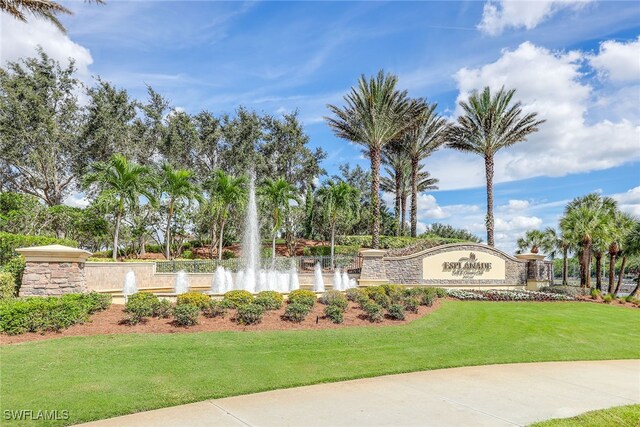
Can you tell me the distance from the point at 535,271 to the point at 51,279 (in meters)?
22.5

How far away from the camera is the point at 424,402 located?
5859 mm

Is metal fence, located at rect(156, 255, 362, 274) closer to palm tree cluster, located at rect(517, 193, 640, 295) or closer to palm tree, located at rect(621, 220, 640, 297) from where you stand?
palm tree cluster, located at rect(517, 193, 640, 295)

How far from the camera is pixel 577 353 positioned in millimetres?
9672

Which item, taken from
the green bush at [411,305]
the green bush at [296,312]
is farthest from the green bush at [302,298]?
the green bush at [411,305]

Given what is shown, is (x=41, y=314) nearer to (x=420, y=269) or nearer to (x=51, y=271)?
(x=51, y=271)

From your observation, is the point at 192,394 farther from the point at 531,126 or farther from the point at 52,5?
the point at 531,126

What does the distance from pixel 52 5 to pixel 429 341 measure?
41.2 ft

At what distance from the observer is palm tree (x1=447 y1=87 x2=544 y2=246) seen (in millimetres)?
28734

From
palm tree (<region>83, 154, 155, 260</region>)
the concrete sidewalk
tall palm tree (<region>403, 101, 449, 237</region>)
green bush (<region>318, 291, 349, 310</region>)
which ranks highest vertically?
tall palm tree (<region>403, 101, 449, 237</region>)

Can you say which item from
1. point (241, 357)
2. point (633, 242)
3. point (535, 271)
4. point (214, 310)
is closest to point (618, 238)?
point (633, 242)

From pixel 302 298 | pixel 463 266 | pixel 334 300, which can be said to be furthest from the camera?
pixel 463 266

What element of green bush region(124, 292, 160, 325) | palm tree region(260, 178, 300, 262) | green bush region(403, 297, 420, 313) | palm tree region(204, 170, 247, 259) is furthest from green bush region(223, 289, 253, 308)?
palm tree region(204, 170, 247, 259)

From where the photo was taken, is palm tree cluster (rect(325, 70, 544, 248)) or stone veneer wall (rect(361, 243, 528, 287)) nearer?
stone veneer wall (rect(361, 243, 528, 287))

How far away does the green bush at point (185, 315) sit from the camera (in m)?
9.08
